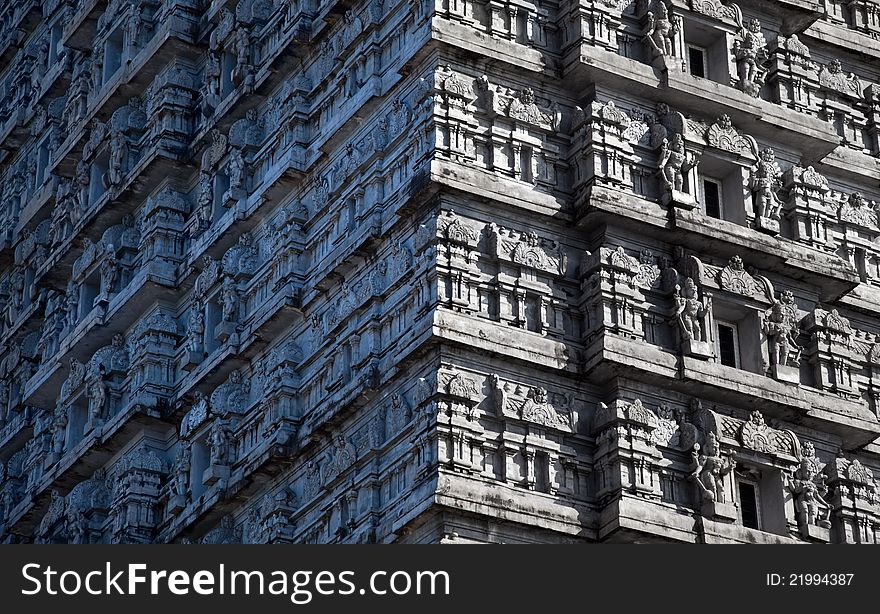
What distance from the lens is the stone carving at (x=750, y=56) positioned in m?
45.5

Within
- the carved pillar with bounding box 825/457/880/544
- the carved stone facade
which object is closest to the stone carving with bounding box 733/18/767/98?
the carved stone facade

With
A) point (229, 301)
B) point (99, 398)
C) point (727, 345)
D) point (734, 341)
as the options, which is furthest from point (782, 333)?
point (99, 398)

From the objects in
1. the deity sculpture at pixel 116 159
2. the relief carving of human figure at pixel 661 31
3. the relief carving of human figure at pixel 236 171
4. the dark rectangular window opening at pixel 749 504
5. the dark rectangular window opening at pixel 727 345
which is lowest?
the dark rectangular window opening at pixel 749 504

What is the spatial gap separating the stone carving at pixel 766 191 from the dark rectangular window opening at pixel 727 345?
2154mm

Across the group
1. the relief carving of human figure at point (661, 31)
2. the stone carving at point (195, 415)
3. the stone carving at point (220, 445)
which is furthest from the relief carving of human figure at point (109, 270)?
the relief carving of human figure at point (661, 31)

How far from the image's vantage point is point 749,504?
4144 cm

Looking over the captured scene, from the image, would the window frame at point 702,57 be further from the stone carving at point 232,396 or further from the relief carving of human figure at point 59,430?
the relief carving of human figure at point 59,430

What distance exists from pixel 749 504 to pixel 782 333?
3.48 meters

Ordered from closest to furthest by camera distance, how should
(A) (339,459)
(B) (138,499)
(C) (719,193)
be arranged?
(A) (339,459) < (C) (719,193) < (B) (138,499)

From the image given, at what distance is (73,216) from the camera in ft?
175

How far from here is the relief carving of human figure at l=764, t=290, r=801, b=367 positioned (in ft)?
140

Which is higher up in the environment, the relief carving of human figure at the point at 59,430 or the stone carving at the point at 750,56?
the stone carving at the point at 750,56

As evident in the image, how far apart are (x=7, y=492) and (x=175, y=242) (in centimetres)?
740

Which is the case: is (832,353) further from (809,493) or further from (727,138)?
(727,138)
